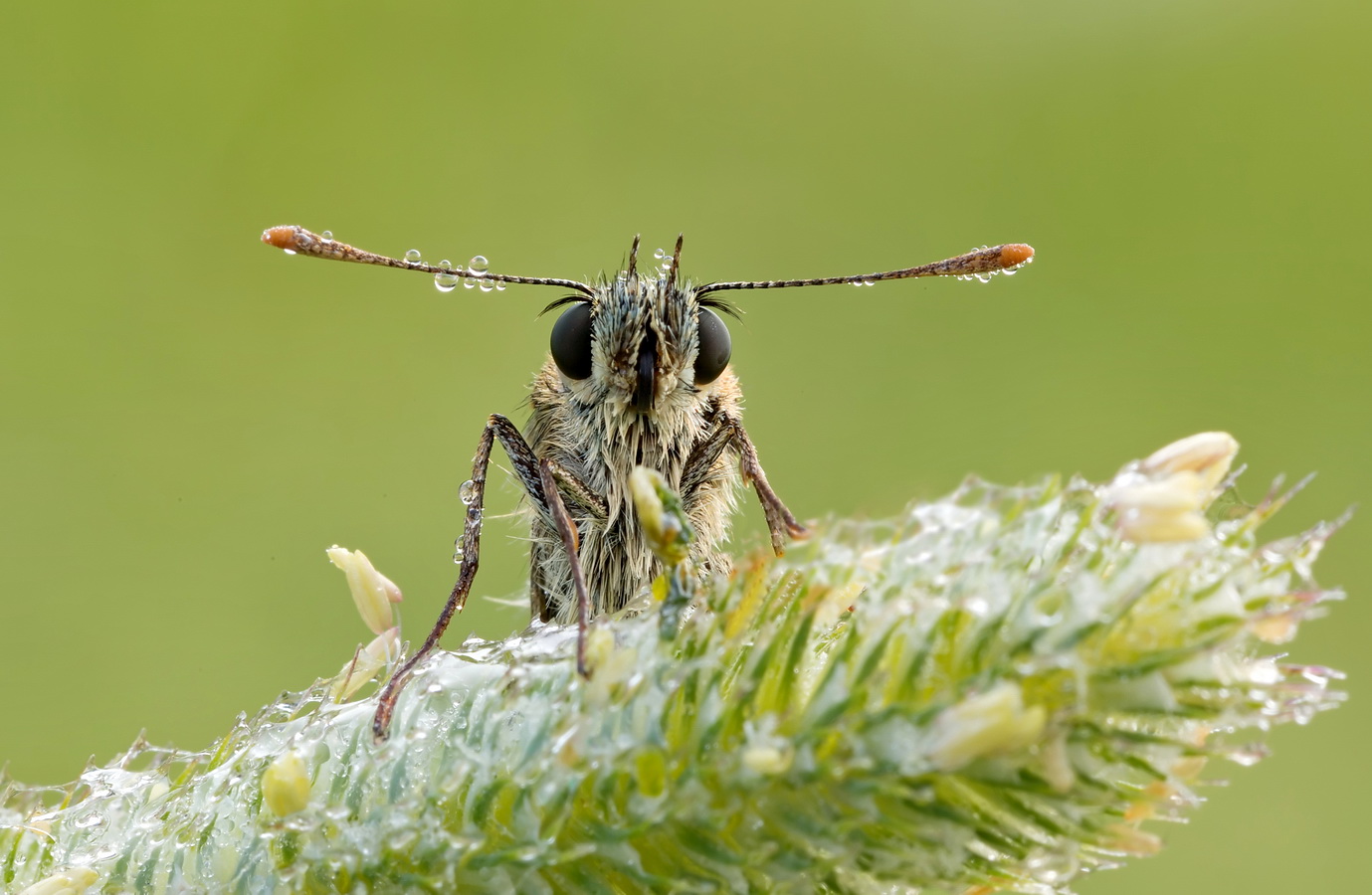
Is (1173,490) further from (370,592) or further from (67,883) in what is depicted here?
(67,883)

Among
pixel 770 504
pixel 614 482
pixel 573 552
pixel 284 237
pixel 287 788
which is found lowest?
pixel 287 788

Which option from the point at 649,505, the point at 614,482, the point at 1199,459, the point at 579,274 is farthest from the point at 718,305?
the point at 579,274

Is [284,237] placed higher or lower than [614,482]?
higher

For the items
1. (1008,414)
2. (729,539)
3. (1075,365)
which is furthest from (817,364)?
(729,539)

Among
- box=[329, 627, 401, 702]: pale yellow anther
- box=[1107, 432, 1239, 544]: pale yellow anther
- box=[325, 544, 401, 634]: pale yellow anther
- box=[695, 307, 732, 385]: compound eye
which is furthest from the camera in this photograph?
box=[695, 307, 732, 385]: compound eye

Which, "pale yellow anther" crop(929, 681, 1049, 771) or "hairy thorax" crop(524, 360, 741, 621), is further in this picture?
"hairy thorax" crop(524, 360, 741, 621)

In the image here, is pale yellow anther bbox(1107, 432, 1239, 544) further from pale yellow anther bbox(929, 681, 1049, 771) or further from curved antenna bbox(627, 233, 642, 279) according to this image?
curved antenna bbox(627, 233, 642, 279)

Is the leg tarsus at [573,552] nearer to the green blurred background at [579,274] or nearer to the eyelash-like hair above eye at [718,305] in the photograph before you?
the eyelash-like hair above eye at [718,305]

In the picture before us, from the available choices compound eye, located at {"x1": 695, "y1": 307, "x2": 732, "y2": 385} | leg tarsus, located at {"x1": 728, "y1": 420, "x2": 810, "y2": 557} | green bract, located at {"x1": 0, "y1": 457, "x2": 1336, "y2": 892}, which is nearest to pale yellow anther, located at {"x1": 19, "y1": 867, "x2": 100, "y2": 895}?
green bract, located at {"x1": 0, "y1": 457, "x2": 1336, "y2": 892}
